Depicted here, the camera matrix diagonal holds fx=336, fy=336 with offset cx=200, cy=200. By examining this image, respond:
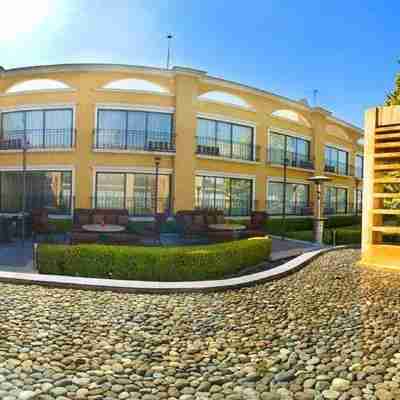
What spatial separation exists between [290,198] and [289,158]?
8.97ft

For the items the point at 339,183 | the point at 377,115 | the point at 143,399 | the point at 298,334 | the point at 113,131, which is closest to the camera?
the point at 143,399

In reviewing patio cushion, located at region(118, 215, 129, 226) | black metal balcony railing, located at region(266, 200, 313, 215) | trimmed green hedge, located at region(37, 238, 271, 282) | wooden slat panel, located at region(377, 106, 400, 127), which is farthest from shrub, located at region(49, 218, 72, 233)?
wooden slat panel, located at region(377, 106, 400, 127)

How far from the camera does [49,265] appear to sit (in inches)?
283

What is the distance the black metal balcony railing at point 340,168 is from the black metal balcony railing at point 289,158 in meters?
2.70

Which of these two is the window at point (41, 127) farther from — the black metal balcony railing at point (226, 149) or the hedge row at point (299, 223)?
the hedge row at point (299, 223)

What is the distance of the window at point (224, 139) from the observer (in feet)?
61.8

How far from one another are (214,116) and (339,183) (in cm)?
1407

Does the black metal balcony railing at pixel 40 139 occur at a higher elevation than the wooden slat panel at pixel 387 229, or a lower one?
higher

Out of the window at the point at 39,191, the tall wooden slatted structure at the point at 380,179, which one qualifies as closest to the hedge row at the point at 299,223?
the tall wooden slatted structure at the point at 380,179

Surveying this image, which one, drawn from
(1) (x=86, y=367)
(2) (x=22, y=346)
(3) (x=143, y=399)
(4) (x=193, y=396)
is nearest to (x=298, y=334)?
(4) (x=193, y=396)

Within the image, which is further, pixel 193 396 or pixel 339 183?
pixel 339 183

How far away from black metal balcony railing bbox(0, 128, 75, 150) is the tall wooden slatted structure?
13961mm

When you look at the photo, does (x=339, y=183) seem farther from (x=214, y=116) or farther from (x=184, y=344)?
(x=184, y=344)

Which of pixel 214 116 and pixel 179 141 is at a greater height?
pixel 214 116
